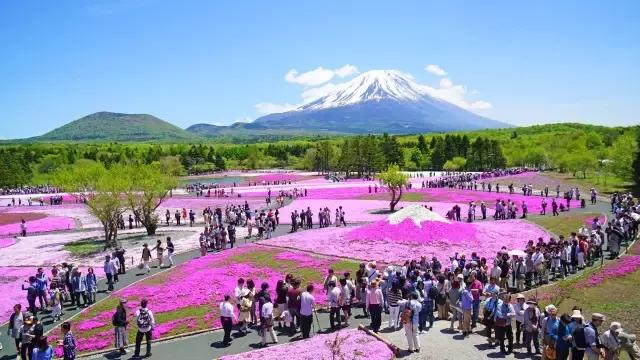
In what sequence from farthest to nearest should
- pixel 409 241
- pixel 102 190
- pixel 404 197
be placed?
pixel 404 197, pixel 102 190, pixel 409 241

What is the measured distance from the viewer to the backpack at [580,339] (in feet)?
43.8

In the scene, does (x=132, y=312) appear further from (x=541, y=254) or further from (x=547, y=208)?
(x=547, y=208)

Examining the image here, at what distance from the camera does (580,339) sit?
13.4 meters

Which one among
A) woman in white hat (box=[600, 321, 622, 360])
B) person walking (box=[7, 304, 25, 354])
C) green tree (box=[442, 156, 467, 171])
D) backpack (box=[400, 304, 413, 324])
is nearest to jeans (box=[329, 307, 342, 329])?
backpack (box=[400, 304, 413, 324])

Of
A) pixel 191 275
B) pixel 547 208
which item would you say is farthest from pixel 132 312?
A: pixel 547 208

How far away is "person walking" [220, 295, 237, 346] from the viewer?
17.8 meters

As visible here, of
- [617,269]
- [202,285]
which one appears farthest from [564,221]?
[202,285]

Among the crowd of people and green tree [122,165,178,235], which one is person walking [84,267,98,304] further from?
green tree [122,165,178,235]

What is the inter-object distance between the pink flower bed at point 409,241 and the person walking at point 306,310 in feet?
40.8

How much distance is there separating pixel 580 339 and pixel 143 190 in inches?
1541

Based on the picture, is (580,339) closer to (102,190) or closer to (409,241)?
(409,241)

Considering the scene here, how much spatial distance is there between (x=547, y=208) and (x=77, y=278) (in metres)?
42.9

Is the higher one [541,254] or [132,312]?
[541,254]

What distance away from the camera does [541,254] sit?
914 inches
